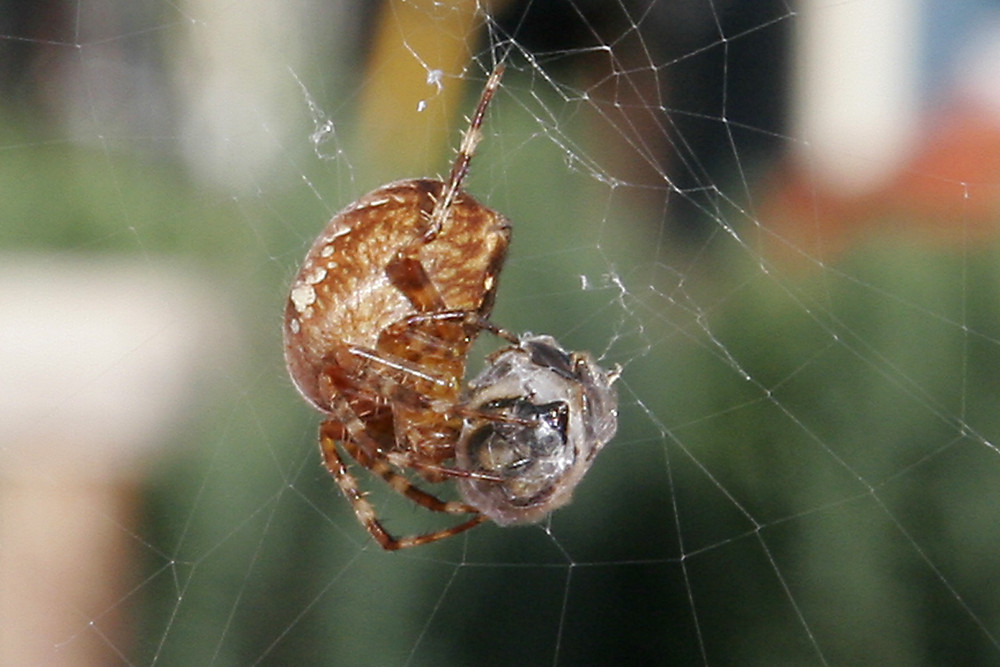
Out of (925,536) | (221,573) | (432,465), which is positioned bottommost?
(221,573)

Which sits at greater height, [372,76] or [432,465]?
[432,465]

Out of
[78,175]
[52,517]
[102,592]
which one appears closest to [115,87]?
[78,175]

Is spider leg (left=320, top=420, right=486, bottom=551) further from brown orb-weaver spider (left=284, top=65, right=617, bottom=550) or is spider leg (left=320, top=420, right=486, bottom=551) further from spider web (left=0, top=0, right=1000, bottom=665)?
spider web (left=0, top=0, right=1000, bottom=665)

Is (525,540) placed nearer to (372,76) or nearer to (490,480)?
(490,480)

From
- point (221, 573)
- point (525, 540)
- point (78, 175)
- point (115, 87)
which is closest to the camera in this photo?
point (525, 540)

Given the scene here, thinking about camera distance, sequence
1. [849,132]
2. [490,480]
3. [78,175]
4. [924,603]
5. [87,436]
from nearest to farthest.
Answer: [490,480]
[924,603]
[87,436]
[78,175]
[849,132]

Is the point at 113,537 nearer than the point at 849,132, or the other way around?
the point at 113,537

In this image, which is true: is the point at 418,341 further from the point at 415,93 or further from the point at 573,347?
the point at 415,93
